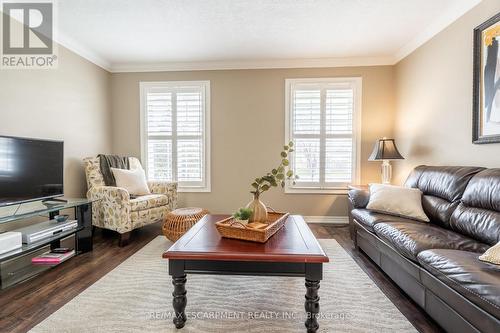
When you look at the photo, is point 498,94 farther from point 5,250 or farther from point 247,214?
point 5,250

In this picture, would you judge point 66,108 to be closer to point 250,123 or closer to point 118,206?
point 118,206

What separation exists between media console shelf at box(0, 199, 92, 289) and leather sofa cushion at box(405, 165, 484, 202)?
355 centimetres

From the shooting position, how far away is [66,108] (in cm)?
307

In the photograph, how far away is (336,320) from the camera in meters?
1.55

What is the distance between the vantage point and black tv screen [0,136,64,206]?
2045 mm

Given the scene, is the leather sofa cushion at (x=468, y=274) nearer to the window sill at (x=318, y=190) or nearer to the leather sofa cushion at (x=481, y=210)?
the leather sofa cushion at (x=481, y=210)

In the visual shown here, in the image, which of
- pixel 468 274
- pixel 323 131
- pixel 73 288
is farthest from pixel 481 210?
pixel 73 288

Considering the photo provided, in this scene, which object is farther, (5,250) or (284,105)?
(284,105)

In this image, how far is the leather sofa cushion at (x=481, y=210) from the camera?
1645mm

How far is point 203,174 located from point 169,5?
2.31 metres

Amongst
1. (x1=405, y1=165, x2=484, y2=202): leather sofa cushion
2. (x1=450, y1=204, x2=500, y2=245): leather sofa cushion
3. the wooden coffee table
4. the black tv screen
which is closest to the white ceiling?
the black tv screen

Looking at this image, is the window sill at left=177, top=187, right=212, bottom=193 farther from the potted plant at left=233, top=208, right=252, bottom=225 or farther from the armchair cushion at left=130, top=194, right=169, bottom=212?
the potted plant at left=233, top=208, right=252, bottom=225

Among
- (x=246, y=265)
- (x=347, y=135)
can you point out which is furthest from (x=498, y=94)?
(x=246, y=265)

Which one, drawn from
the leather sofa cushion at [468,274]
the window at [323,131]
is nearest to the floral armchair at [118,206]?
the window at [323,131]
